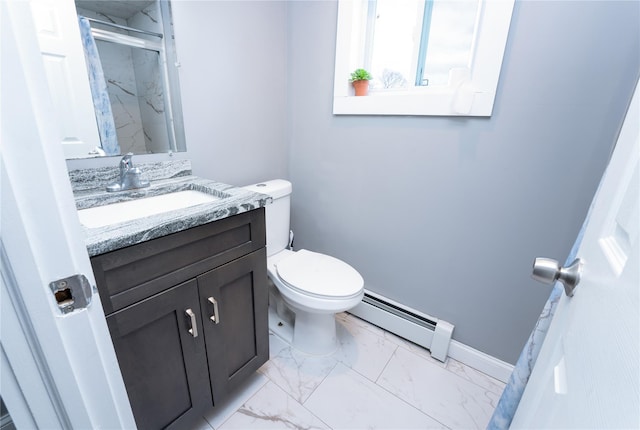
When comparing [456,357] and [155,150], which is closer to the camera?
[155,150]

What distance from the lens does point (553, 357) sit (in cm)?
49

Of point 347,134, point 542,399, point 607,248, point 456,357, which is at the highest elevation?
point 347,134

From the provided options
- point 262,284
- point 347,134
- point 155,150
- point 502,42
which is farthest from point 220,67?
point 502,42

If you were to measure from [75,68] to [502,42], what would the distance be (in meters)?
1.52

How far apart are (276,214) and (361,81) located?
31.4 inches

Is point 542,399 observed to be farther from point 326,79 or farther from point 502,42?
point 326,79

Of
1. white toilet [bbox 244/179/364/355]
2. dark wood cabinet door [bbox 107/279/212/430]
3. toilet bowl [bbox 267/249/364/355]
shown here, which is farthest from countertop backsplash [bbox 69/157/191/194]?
toilet bowl [bbox 267/249/364/355]

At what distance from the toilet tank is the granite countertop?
1.02 ft

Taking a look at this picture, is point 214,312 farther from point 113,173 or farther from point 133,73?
point 133,73

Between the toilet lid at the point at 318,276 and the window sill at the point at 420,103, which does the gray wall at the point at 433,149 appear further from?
the toilet lid at the point at 318,276

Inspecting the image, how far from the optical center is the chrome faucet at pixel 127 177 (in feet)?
3.55

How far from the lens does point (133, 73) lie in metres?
1.09

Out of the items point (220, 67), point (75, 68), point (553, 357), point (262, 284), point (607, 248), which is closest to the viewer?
point (607, 248)

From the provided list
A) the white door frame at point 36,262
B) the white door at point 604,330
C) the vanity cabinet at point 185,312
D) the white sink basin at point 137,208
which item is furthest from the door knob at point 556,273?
the white sink basin at point 137,208
